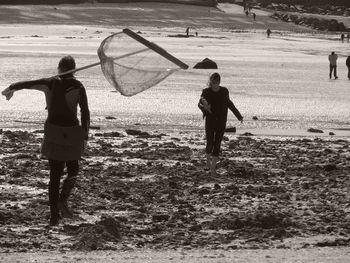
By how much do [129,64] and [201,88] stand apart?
1846cm

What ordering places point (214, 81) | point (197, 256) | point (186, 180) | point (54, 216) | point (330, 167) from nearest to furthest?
1. point (197, 256)
2. point (54, 216)
3. point (186, 180)
4. point (214, 81)
5. point (330, 167)

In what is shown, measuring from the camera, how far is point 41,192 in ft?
39.7

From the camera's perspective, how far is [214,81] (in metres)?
13.3

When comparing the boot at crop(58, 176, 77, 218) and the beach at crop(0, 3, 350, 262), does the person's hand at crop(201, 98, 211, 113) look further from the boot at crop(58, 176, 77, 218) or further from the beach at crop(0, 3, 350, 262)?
the boot at crop(58, 176, 77, 218)

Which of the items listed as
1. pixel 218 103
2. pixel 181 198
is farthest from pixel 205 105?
pixel 181 198

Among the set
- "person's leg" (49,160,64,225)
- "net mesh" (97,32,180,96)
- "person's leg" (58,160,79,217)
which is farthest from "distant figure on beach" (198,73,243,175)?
"person's leg" (49,160,64,225)

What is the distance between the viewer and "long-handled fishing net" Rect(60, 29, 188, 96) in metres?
10.9

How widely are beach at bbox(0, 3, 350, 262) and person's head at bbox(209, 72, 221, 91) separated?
1005mm

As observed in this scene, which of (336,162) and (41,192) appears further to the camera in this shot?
(336,162)

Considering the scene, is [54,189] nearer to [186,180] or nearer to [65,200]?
[65,200]

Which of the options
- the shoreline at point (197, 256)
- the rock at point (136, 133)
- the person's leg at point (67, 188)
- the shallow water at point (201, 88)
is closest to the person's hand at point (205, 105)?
the person's leg at point (67, 188)

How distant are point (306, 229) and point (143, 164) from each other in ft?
15.2

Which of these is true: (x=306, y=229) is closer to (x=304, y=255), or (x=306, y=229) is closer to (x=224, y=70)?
(x=304, y=255)

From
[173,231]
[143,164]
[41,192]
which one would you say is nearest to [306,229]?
[173,231]
